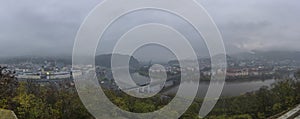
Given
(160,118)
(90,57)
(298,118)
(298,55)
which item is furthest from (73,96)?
(298,55)

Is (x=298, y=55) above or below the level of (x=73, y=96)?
above

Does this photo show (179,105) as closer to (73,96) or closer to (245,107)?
(73,96)

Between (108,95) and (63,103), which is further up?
(108,95)

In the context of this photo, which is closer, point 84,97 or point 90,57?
point 90,57

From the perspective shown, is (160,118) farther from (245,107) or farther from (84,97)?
(245,107)

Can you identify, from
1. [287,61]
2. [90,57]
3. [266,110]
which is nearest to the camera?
[90,57]

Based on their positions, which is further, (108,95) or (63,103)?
(63,103)

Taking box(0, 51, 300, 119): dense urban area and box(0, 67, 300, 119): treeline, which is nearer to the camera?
box(0, 51, 300, 119): dense urban area

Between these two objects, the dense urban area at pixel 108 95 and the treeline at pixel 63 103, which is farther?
the treeline at pixel 63 103

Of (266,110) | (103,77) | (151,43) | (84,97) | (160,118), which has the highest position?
(151,43)

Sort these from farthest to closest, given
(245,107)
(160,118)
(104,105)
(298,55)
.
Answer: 1. (298,55)
2. (245,107)
3. (160,118)
4. (104,105)
